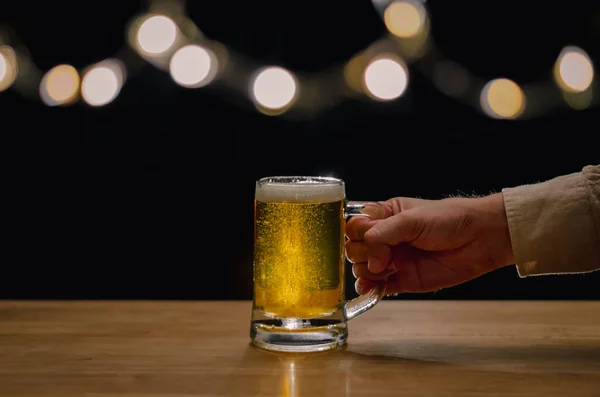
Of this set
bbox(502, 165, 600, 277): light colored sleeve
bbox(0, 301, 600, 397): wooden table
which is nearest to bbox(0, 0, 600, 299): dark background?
bbox(0, 301, 600, 397): wooden table

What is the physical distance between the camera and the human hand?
1.20m

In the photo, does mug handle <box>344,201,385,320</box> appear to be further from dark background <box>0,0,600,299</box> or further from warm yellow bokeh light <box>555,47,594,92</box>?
warm yellow bokeh light <box>555,47,594,92</box>

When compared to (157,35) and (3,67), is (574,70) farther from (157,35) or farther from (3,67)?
(3,67)

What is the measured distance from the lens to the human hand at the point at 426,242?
3.94 feet

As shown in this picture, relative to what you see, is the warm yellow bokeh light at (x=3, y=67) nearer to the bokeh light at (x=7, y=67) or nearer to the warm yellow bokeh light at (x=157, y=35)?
the bokeh light at (x=7, y=67)

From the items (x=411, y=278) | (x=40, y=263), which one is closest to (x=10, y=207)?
(x=40, y=263)

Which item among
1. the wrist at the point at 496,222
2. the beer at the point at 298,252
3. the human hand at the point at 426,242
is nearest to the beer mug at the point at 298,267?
the beer at the point at 298,252

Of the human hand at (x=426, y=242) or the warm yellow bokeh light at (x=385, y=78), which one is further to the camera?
the warm yellow bokeh light at (x=385, y=78)

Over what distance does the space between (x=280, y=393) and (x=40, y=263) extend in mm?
1689

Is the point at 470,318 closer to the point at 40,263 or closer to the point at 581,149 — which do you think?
the point at 581,149

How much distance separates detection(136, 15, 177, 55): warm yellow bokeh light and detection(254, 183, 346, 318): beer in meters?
1.24

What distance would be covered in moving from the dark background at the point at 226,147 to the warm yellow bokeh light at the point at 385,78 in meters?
0.05

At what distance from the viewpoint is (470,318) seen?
1315 mm

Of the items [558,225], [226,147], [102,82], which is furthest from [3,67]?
[558,225]
